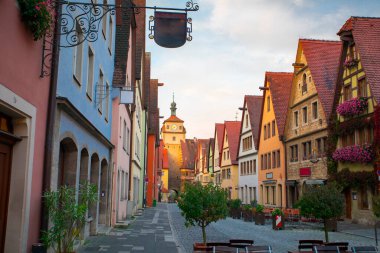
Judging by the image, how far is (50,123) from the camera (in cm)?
845

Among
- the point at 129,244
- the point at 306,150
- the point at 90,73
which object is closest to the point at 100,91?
the point at 90,73

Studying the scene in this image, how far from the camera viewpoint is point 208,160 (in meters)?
73.1

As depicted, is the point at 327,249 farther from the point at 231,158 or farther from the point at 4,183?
the point at 231,158

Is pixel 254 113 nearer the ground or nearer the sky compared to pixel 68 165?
nearer the sky

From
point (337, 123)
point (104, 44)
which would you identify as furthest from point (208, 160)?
point (104, 44)

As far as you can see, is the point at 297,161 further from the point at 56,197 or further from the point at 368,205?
the point at 56,197

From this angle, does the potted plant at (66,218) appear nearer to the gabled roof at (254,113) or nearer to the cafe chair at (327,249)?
the cafe chair at (327,249)

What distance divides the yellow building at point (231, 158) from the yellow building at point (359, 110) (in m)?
27.8

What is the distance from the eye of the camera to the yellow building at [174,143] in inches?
3839

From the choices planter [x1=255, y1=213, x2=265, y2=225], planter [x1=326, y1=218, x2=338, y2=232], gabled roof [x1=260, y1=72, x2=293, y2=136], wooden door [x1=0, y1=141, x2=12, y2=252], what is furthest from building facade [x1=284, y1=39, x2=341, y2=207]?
wooden door [x1=0, y1=141, x2=12, y2=252]

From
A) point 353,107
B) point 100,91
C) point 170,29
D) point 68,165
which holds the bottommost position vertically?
point 68,165

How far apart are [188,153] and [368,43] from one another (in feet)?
272

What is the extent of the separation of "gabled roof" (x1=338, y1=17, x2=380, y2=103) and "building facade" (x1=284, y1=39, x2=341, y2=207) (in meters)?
4.89

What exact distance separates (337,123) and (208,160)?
158 ft
